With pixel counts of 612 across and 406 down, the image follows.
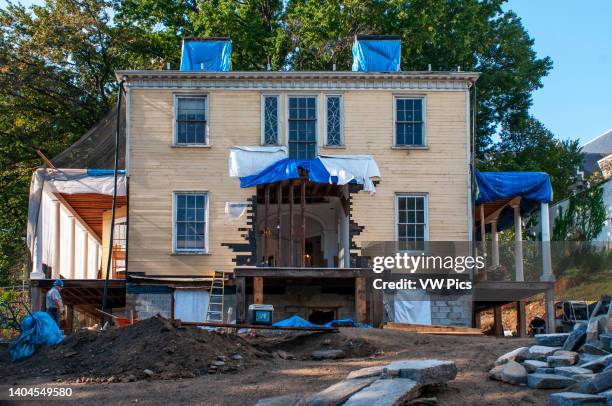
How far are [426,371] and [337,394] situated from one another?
1.45m

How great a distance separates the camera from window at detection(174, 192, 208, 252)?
24.9 metres

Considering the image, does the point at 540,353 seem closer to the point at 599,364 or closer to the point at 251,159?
the point at 599,364

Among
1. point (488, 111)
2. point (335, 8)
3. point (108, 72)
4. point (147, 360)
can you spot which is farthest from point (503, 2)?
point (147, 360)

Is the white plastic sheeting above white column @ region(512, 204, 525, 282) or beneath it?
beneath

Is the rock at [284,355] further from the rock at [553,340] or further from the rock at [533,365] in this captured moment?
the rock at [533,365]

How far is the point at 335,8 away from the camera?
34.2 m

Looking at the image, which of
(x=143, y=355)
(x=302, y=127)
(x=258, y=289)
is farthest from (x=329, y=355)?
(x=302, y=127)

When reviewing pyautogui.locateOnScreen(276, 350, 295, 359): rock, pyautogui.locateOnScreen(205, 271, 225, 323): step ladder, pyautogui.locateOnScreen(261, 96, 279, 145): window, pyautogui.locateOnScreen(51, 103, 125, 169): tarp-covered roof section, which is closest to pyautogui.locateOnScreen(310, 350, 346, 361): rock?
pyautogui.locateOnScreen(276, 350, 295, 359): rock

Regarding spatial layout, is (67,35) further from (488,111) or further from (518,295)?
(518,295)

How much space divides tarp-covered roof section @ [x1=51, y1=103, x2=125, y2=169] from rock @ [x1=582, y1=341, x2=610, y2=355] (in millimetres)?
16753

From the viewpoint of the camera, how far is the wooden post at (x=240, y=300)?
2269cm

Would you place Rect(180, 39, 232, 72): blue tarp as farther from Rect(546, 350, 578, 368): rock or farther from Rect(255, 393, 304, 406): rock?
Rect(255, 393, 304, 406): rock

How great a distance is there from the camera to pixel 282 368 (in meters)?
15.0

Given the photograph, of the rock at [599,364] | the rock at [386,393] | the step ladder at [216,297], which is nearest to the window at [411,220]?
the step ladder at [216,297]
